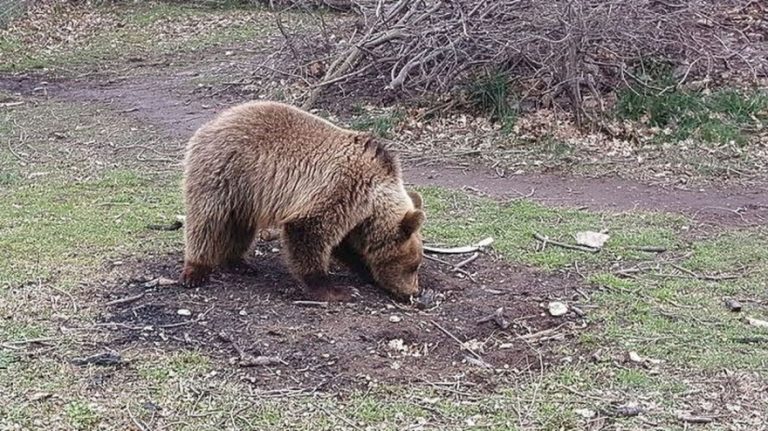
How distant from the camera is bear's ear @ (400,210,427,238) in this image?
537 cm

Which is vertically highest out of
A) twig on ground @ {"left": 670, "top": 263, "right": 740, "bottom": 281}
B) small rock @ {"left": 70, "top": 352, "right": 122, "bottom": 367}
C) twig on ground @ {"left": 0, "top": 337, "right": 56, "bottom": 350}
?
small rock @ {"left": 70, "top": 352, "right": 122, "bottom": 367}

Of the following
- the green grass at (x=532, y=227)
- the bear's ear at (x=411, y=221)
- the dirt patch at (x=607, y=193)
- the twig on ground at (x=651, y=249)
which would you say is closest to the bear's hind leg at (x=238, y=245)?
the bear's ear at (x=411, y=221)

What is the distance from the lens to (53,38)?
54.6 feet

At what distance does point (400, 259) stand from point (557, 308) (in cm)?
91

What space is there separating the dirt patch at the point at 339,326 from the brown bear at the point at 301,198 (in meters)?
0.19

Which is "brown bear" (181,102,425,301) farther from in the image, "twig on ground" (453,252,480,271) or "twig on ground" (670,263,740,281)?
"twig on ground" (670,263,740,281)

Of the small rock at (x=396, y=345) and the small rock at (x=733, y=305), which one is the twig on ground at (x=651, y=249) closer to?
the small rock at (x=733, y=305)

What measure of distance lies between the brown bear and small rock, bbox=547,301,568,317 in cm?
77

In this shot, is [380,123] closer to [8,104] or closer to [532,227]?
[532,227]

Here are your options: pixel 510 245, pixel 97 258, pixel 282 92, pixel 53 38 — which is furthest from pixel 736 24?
pixel 53 38

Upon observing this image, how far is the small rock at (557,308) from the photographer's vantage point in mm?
5199

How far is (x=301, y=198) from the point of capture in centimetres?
525

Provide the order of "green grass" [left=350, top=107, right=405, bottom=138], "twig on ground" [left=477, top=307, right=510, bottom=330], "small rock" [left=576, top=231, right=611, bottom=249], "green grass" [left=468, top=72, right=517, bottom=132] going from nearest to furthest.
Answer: "twig on ground" [left=477, top=307, right=510, bottom=330] → "small rock" [left=576, top=231, right=611, bottom=249] → "green grass" [left=468, top=72, right=517, bottom=132] → "green grass" [left=350, top=107, right=405, bottom=138]

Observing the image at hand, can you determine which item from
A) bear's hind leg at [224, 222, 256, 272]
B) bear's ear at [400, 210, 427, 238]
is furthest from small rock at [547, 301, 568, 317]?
bear's hind leg at [224, 222, 256, 272]
